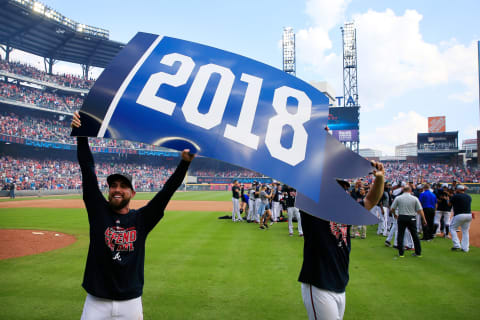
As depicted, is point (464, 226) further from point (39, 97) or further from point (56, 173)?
point (39, 97)

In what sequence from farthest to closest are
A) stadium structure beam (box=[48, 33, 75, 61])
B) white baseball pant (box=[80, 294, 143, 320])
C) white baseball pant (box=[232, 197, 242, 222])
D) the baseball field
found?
1. stadium structure beam (box=[48, 33, 75, 61])
2. white baseball pant (box=[232, 197, 242, 222])
3. the baseball field
4. white baseball pant (box=[80, 294, 143, 320])

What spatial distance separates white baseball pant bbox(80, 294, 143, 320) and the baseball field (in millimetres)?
2619

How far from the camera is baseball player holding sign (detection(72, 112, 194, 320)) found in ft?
7.82

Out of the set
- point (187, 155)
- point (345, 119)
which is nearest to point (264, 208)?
point (187, 155)

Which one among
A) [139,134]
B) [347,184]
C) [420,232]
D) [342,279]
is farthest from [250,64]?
[420,232]

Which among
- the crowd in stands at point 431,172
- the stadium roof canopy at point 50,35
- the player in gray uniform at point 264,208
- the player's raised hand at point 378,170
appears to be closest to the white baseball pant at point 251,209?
the player in gray uniform at point 264,208

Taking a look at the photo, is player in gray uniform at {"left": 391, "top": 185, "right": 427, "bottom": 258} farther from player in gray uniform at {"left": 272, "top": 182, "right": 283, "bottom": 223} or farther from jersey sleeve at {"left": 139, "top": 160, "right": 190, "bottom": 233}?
jersey sleeve at {"left": 139, "top": 160, "right": 190, "bottom": 233}

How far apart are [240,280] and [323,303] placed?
13.4 feet

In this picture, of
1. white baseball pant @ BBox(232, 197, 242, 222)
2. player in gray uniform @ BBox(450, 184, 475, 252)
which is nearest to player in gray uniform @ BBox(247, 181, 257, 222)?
white baseball pant @ BBox(232, 197, 242, 222)

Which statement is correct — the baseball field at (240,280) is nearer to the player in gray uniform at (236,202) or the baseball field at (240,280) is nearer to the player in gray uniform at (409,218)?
the player in gray uniform at (409,218)

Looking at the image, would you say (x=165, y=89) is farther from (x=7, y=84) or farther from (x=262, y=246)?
(x=7, y=84)

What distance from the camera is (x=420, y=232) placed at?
Answer: 13.0m

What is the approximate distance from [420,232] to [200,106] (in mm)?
13543

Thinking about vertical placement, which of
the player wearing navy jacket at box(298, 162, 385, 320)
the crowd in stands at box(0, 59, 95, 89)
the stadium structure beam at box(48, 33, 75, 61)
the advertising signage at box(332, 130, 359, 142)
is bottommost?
the player wearing navy jacket at box(298, 162, 385, 320)
